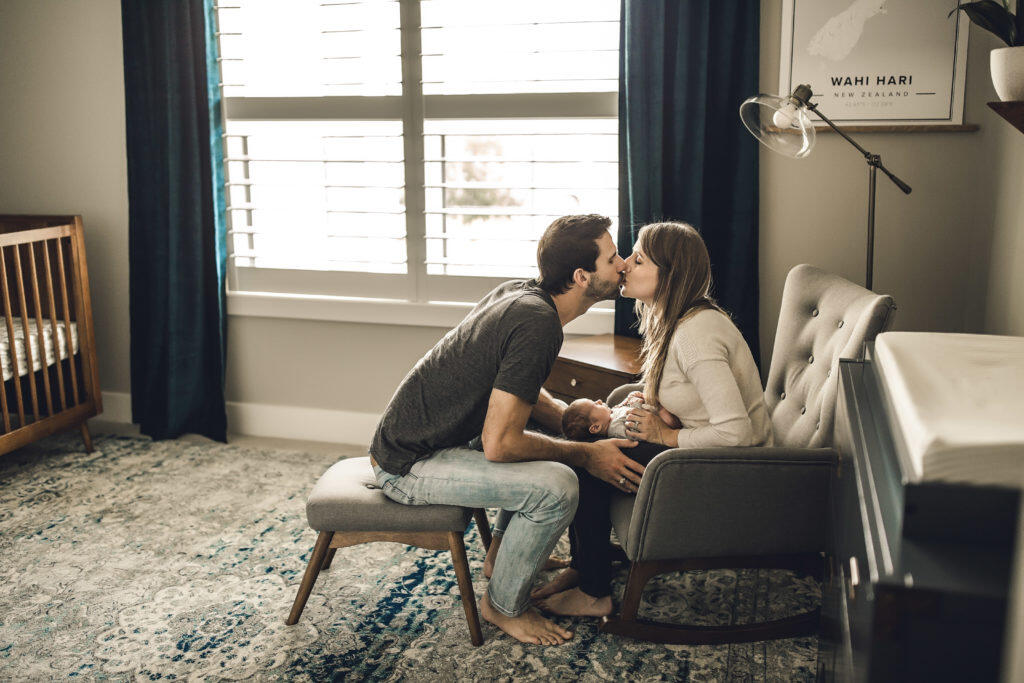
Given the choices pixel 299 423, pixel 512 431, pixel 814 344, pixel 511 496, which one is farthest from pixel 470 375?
pixel 299 423

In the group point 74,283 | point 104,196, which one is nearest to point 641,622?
point 74,283

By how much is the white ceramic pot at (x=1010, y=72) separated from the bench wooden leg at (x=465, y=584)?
5.05 ft

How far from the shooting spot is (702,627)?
2.01 m

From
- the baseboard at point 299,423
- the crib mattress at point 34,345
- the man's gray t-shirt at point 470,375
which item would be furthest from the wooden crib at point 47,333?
the man's gray t-shirt at point 470,375

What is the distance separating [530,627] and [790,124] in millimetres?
1479

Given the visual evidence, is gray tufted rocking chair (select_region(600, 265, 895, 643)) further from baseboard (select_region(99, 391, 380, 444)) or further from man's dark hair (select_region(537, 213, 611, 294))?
baseboard (select_region(99, 391, 380, 444))

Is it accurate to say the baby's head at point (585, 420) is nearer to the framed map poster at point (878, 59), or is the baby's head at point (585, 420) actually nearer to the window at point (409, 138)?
the window at point (409, 138)

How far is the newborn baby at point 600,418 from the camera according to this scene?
82.7 inches

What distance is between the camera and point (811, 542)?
1.92 meters

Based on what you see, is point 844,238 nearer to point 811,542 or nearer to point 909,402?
point 811,542

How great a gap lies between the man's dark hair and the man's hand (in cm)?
39

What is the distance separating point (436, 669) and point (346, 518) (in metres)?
0.40

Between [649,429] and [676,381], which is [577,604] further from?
[676,381]

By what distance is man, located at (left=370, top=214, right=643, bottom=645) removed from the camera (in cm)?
192
